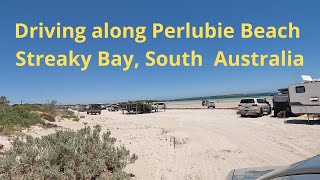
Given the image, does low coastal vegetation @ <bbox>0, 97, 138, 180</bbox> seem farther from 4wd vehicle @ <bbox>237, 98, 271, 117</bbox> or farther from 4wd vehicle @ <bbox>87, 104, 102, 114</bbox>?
4wd vehicle @ <bbox>87, 104, 102, 114</bbox>

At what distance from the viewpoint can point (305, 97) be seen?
2256 centimetres

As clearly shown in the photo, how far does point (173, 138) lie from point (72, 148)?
30.2 ft

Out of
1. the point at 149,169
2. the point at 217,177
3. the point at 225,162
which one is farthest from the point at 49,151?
the point at 225,162

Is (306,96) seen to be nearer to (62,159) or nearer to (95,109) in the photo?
(62,159)

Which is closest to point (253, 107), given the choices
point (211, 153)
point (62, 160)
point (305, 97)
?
point (305, 97)

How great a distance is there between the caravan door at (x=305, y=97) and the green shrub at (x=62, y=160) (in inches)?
627

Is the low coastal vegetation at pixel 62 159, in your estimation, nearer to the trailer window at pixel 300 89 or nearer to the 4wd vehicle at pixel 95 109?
the trailer window at pixel 300 89

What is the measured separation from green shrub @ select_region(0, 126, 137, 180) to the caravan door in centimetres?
1592

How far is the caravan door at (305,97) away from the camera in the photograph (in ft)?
72.1

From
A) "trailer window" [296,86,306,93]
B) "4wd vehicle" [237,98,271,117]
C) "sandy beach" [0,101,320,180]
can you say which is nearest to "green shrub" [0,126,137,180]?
"sandy beach" [0,101,320,180]

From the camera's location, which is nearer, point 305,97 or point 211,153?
point 211,153

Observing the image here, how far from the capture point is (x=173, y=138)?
1716 cm

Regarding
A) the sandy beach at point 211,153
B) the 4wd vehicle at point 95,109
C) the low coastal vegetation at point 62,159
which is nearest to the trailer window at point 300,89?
the sandy beach at point 211,153

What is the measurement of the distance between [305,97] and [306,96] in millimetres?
95
